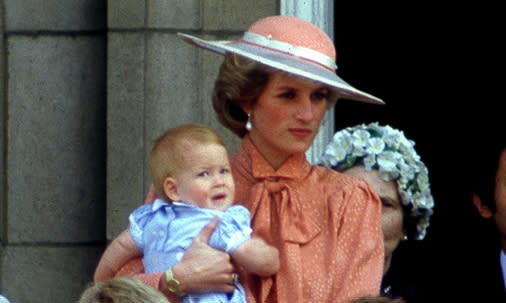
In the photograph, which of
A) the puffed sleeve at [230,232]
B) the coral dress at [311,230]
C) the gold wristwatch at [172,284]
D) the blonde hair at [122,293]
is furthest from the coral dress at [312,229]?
the blonde hair at [122,293]

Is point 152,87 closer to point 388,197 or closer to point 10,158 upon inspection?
point 10,158

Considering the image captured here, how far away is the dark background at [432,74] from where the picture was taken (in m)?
7.94

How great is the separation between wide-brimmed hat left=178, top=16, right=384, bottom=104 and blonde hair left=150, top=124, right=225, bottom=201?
0.26 m

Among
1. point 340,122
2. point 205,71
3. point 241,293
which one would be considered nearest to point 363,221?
point 241,293

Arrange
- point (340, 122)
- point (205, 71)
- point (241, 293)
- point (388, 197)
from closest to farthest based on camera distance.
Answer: point (241, 293), point (388, 197), point (205, 71), point (340, 122)

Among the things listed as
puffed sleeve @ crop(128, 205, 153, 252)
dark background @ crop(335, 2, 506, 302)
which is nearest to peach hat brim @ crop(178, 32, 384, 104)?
puffed sleeve @ crop(128, 205, 153, 252)

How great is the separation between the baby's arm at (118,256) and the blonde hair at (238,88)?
1.52 ft

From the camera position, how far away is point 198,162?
191 inches

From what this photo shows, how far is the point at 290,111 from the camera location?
4910 mm

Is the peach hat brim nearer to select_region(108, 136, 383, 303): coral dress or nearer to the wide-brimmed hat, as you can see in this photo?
the wide-brimmed hat

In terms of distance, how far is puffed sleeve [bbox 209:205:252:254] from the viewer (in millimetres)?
4805

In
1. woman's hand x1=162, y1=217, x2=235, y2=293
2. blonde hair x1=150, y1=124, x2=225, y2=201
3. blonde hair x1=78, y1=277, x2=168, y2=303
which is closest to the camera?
blonde hair x1=78, y1=277, x2=168, y2=303

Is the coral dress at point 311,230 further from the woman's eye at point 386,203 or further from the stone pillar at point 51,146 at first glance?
the stone pillar at point 51,146

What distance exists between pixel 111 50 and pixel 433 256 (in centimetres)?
149
